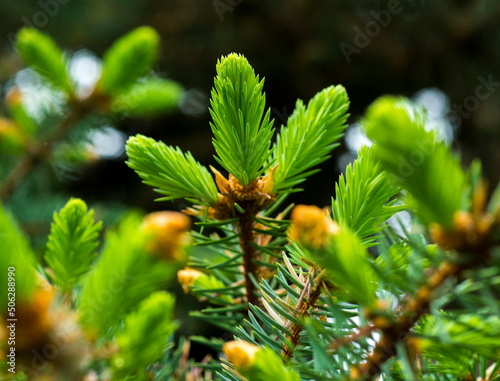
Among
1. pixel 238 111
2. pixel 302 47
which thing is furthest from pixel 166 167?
pixel 302 47

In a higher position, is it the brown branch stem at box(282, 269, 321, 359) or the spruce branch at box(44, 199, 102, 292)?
the spruce branch at box(44, 199, 102, 292)

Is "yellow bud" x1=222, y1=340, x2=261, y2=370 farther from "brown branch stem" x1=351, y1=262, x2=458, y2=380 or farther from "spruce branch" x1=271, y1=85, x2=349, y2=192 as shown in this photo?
"spruce branch" x1=271, y1=85, x2=349, y2=192

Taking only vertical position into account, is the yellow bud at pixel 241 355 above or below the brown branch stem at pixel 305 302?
below

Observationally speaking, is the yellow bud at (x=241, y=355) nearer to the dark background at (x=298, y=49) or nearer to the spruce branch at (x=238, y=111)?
the spruce branch at (x=238, y=111)

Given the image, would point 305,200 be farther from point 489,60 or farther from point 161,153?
point 161,153

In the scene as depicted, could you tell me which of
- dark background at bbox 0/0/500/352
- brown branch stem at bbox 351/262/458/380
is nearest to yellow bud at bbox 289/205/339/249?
brown branch stem at bbox 351/262/458/380

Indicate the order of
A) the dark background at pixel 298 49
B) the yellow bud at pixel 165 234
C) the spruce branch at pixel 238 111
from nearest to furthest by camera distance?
the yellow bud at pixel 165 234
the spruce branch at pixel 238 111
the dark background at pixel 298 49

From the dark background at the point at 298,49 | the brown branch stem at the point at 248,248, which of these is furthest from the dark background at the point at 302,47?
the brown branch stem at the point at 248,248

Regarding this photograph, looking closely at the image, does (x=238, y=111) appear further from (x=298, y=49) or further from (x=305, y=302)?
(x=298, y=49)

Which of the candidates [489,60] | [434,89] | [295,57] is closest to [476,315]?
[489,60]
